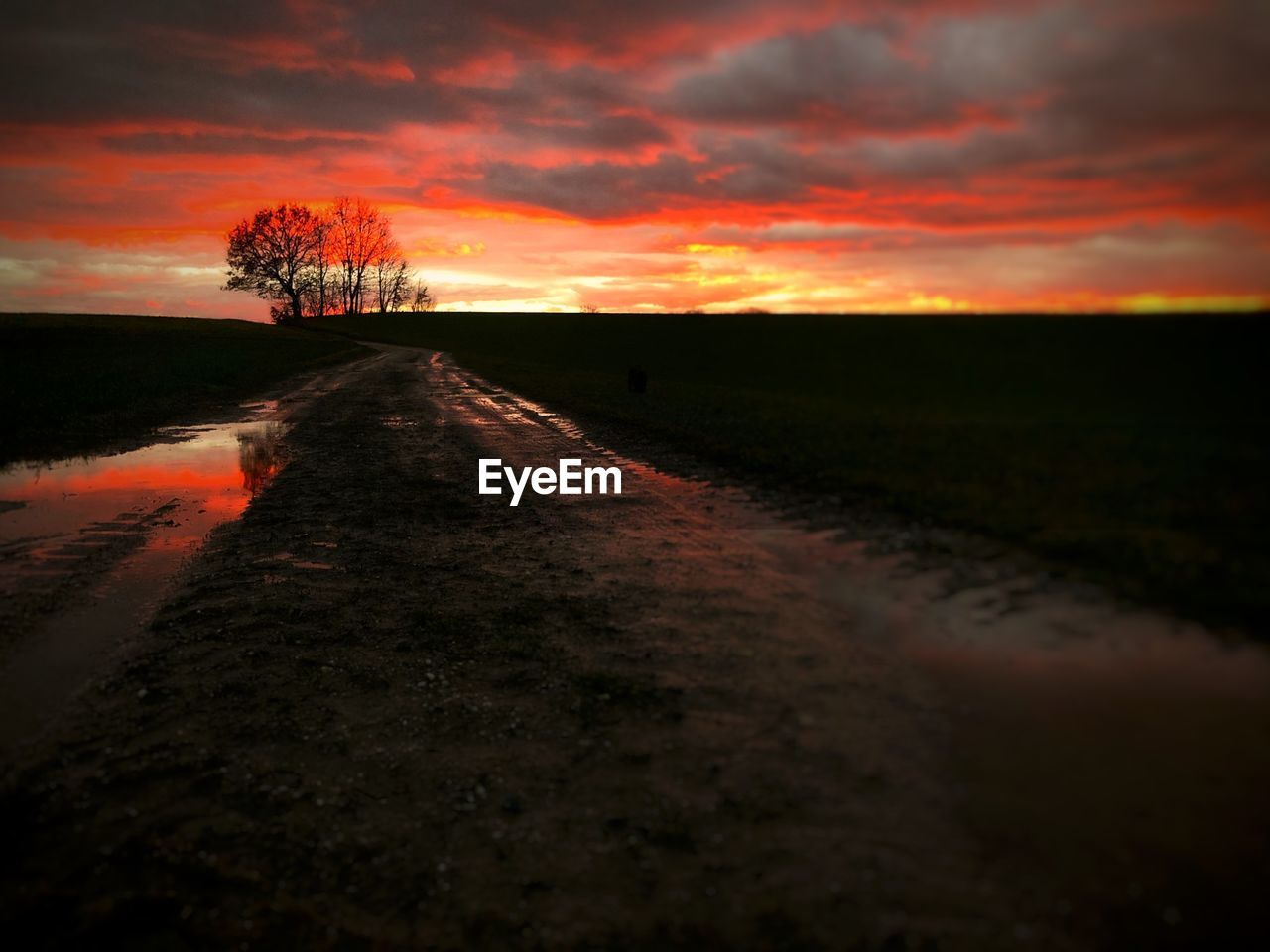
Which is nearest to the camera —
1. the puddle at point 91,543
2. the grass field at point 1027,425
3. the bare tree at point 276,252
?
the puddle at point 91,543

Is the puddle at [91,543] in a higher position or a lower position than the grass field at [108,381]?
lower

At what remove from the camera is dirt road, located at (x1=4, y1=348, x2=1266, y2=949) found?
10.9 ft

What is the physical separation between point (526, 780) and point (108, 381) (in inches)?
1166

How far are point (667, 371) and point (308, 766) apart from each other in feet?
143

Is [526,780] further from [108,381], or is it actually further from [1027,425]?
[108,381]

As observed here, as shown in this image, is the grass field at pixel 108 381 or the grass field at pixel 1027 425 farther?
the grass field at pixel 108 381

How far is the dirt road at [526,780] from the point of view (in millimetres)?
3320

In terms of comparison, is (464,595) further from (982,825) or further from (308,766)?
(982,825)

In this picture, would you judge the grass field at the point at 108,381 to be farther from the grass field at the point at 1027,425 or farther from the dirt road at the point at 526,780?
the grass field at the point at 1027,425

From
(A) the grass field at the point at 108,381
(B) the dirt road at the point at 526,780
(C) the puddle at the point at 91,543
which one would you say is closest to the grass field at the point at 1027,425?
(B) the dirt road at the point at 526,780

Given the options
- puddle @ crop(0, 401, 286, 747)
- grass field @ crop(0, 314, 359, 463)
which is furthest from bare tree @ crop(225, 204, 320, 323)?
puddle @ crop(0, 401, 286, 747)

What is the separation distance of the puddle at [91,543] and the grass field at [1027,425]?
8.91 m

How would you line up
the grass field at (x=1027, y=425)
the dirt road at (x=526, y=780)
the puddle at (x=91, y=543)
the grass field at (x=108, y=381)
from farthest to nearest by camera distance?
the grass field at (x=108, y=381), the grass field at (x=1027, y=425), the puddle at (x=91, y=543), the dirt road at (x=526, y=780)

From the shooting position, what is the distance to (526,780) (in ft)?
14.1
